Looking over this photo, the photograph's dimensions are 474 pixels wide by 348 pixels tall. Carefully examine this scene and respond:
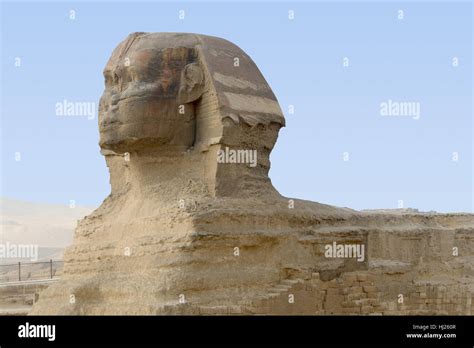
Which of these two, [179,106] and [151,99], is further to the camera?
[179,106]

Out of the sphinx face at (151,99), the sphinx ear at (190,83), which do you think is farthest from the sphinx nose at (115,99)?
the sphinx ear at (190,83)

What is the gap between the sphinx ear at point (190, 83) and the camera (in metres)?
17.0

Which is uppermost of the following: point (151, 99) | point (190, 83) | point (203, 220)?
point (190, 83)

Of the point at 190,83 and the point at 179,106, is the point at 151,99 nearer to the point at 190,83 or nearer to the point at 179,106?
the point at 179,106

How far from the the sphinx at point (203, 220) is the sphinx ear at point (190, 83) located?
2 cm

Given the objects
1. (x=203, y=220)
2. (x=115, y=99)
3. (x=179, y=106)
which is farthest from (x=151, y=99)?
(x=203, y=220)

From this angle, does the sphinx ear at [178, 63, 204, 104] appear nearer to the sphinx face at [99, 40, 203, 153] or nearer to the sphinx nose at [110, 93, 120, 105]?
the sphinx face at [99, 40, 203, 153]

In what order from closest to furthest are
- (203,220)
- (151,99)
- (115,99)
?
(203,220) → (151,99) → (115,99)

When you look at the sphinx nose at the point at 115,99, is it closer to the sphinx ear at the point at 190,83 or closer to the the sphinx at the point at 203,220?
the the sphinx at the point at 203,220

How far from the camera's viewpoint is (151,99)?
16734 mm

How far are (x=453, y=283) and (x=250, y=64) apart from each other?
5897 mm

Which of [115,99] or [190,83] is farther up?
[190,83]

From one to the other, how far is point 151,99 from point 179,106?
1.78 feet

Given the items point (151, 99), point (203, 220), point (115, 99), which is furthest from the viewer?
point (115, 99)
